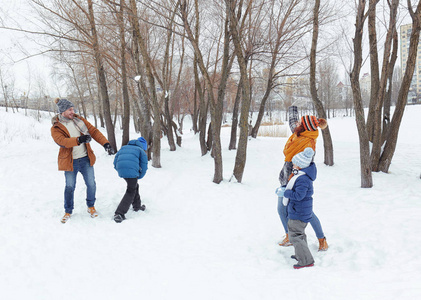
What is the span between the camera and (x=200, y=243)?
3594 millimetres

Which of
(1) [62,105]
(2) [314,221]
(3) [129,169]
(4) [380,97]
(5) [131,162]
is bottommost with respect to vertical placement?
(2) [314,221]

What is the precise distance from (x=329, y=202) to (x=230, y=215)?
6.73ft

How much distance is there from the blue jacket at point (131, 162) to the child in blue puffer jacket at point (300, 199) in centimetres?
233

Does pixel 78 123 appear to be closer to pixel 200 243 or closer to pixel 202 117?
pixel 200 243

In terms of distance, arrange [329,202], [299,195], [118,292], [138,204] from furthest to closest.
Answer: [329,202]
[138,204]
[299,195]
[118,292]

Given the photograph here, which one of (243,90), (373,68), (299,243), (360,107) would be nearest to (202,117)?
(243,90)

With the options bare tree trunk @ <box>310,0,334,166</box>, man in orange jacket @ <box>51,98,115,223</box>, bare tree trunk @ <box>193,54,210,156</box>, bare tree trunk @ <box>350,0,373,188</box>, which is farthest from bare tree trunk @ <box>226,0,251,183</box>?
bare tree trunk @ <box>193,54,210,156</box>

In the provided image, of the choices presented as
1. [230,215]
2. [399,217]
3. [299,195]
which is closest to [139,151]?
[230,215]

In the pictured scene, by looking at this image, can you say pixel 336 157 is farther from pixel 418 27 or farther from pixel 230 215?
pixel 230 215

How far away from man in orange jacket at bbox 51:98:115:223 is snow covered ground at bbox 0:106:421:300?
0.42 m

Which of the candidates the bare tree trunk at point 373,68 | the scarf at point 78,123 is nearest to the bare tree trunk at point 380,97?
the bare tree trunk at point 373,68

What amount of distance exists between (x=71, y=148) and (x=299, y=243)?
3308 millimetres

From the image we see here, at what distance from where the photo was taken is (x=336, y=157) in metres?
8.96

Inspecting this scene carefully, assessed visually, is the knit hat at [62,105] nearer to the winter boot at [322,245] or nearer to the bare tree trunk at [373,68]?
the winter boot at [322,245]
